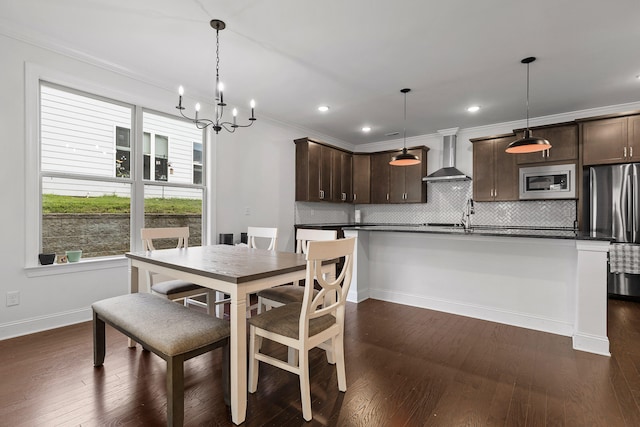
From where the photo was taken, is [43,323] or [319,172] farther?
[319,172]

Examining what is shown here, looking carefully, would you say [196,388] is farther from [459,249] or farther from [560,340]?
[560,340]

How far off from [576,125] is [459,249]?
282 cm

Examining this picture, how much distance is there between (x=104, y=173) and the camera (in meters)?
3.25

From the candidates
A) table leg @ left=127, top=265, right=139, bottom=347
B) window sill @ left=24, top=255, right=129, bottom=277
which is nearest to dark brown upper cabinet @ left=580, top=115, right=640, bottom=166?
table leg @ left=127, top=265, right=139, bottom=347

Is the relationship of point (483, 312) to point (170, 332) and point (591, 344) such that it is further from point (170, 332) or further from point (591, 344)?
point (170, 332)

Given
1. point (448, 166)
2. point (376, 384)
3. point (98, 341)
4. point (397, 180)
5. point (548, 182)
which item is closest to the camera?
point (376, 384)

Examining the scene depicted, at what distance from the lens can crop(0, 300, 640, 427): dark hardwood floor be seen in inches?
65.2

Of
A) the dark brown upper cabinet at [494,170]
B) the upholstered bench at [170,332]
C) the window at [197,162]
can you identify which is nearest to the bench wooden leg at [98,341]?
the upholstered bench at [170,332]

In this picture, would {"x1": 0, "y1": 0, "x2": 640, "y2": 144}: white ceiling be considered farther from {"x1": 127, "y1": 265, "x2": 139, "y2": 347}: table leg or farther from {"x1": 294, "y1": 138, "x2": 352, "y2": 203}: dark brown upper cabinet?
{"x1": 127, "y1": 265, "x2": 139, "y2": 347}: table leg

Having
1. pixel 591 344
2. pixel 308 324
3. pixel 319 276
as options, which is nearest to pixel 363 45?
pixel 319 276

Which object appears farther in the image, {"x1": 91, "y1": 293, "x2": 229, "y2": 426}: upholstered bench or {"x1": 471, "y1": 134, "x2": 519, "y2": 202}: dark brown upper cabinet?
{"x1": 471, "y1": 134, "x2": 519, "y2": 202}: dark brown upper cabinet

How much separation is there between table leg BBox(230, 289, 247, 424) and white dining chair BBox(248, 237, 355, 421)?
0.18 meters

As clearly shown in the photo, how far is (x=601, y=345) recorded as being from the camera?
97.3 inches

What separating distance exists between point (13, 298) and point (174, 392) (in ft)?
7.64
